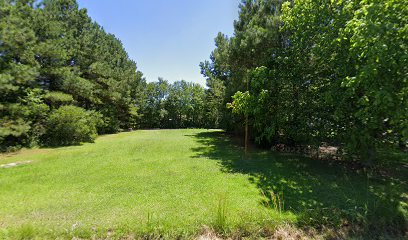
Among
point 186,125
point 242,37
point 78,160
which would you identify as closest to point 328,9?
point 242,37

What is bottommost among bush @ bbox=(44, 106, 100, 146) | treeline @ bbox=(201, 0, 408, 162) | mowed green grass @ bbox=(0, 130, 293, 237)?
mowed green grass @ bbox=(0, 130, 293, 237)

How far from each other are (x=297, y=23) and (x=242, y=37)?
3007 millimetres

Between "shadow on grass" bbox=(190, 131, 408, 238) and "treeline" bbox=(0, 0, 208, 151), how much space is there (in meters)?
9.75

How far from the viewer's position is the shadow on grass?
3.61 meters

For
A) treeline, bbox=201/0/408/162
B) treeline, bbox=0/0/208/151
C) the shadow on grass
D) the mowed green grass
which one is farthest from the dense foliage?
treeline, bbox=201/0/408/162

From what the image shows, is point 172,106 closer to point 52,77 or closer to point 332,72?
point 52,77

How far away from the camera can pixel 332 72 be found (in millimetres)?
6602

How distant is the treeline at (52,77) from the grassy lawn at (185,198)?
455 cm

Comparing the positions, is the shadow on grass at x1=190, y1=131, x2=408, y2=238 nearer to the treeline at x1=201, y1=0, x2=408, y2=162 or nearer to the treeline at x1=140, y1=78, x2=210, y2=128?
the treeline at x1=201, y1=0, x2=408, y2=162

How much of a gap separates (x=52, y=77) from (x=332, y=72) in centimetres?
1546

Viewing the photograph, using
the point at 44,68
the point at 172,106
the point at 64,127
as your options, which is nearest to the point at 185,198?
the point at 64,127

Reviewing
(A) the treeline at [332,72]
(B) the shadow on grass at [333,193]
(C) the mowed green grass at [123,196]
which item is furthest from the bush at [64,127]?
(A) the treeline at [332,72]

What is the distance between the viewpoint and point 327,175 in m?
6.01

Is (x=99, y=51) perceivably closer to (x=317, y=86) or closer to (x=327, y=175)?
(x=317, y=86)
